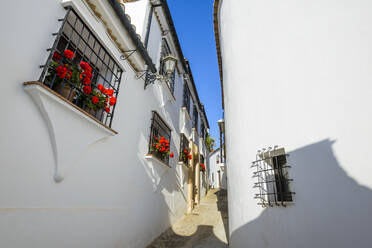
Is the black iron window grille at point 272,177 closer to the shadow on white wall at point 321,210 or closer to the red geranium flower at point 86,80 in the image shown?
the shadow on white wall at point 321,210

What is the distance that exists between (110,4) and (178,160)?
5.98 metres

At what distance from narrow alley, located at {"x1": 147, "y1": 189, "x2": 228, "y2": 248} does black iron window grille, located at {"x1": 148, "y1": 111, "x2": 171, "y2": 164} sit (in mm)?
2288

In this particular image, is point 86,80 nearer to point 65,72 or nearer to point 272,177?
point 65,72

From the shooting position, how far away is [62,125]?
8.29 feet

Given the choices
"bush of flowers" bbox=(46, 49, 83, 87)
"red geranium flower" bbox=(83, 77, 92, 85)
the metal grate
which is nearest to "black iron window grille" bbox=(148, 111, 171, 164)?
the metal grate

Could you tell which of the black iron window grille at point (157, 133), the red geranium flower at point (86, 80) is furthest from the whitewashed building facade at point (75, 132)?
the black iron window grille at point (157, 133)

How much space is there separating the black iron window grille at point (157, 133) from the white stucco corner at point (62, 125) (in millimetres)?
2542

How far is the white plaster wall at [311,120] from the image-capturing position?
7.55 feet

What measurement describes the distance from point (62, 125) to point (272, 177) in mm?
3569

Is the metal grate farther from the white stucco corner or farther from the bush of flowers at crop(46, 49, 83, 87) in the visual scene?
the bush of flowers at crop(46, 49, 83, 87)

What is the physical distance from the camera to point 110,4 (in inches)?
148

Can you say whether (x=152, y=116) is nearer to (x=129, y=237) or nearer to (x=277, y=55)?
(x=129, y=237)

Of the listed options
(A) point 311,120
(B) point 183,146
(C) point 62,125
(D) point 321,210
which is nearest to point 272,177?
(D) point 321,210

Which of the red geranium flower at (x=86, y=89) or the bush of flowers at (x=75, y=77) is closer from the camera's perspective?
the bush of flowers at (x=75, y=77)
